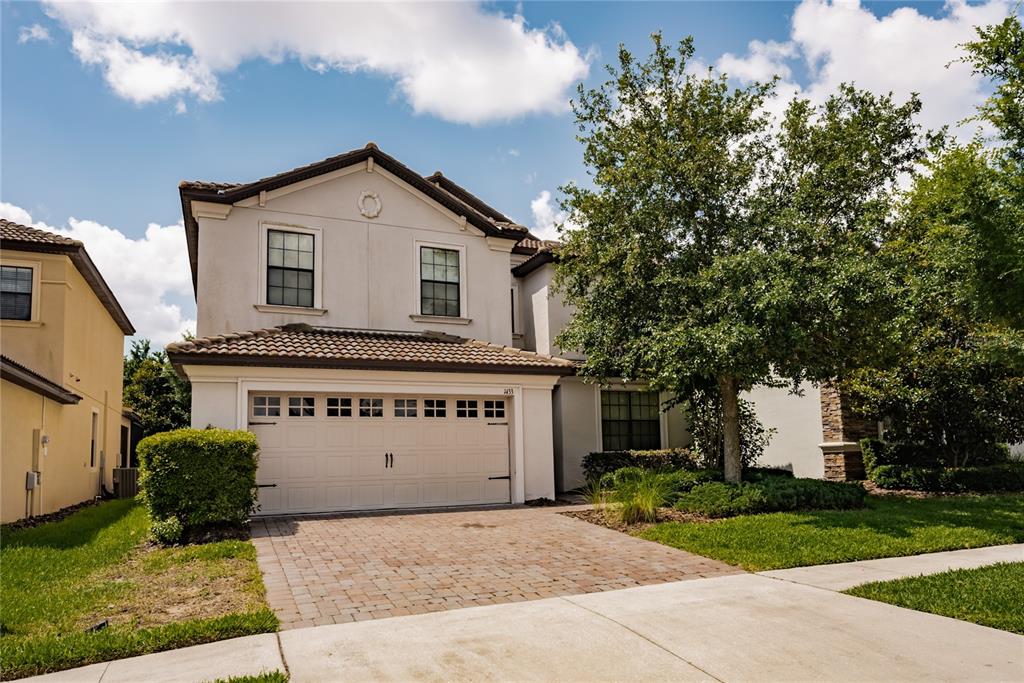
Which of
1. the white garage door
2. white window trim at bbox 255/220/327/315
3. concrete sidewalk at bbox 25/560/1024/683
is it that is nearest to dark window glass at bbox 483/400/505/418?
the white garage door

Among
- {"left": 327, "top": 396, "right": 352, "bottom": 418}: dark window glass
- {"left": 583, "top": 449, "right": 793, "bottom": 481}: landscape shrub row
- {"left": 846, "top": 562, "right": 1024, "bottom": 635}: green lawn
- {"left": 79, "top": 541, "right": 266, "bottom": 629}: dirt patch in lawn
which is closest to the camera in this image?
{"left": 846, "top": 562, "right": 1024, "bottom": 635}: green lawn

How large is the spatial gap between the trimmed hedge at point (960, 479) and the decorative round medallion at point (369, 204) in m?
13.7

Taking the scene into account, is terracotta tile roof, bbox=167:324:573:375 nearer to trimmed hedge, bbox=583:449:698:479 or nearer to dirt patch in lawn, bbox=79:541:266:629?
trimmed hedge, bbox=583:449:698:479

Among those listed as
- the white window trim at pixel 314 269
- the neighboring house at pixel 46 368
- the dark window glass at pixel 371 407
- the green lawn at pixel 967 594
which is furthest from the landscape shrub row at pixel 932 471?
the neighboring house at pixel 46 368

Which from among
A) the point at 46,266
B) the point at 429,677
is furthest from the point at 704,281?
the point at 46,266

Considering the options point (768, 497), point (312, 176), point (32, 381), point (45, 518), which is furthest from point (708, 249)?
point (45, 518)

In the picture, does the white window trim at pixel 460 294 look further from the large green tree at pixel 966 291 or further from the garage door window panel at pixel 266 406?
the large green tree at pixel 966 291

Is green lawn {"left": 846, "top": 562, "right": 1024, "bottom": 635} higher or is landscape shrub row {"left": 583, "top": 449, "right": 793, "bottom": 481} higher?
landscape shrub row {"left": 583, "top": 449, "right": 793, "bottom": 481}

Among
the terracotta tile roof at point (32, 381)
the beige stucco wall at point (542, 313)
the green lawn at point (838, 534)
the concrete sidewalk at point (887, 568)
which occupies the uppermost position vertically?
the beige stucco wall at point (542, 313)

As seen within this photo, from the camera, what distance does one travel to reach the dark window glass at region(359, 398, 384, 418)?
1441cm

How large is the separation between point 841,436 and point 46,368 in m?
19.1

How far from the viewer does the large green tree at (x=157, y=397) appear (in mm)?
32594

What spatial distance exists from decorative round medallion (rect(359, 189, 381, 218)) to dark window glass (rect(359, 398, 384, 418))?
4.66m

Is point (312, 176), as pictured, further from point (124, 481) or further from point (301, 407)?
point (124, 481)
